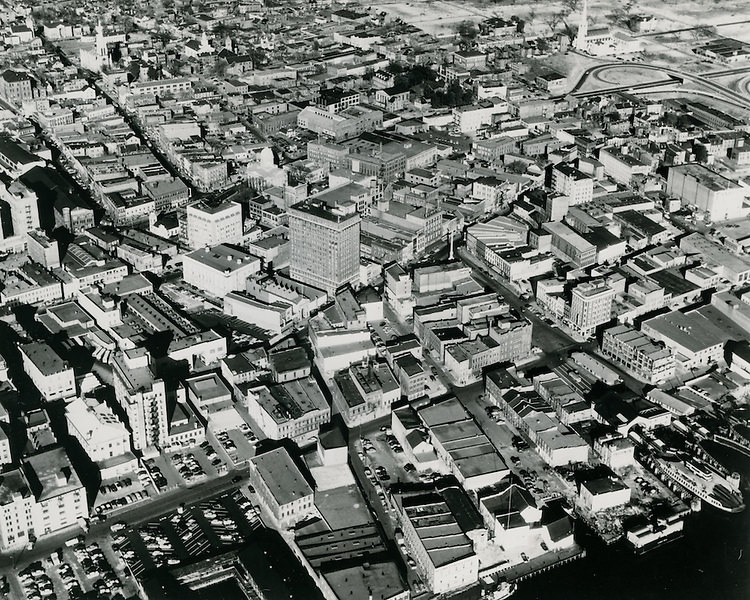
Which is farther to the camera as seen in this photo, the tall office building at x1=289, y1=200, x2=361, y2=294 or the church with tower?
the church with tower

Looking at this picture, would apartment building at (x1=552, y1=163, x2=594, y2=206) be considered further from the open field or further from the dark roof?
the open field

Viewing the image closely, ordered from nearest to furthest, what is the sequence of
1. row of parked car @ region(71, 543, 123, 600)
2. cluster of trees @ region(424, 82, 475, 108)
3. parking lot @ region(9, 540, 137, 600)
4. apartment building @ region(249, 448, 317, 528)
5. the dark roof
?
parking lot @ region(9, 540, 137, 600) < row of parked car @ region(71, 543, 123, 600) < apartment building @ region(249, 448, 317, 528) < the dark roof < cluster of trees @ region(424, 82, 475, 108)

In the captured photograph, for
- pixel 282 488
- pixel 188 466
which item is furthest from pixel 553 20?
pixel 282 488

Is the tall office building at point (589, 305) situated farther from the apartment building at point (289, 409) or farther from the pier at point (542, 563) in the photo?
the pier at point (542, 563)

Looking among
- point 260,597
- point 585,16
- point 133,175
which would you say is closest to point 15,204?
point 133,175

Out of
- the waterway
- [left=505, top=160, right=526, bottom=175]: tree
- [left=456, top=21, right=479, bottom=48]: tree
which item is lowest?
the waterway

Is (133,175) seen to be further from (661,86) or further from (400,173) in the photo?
(661,86)

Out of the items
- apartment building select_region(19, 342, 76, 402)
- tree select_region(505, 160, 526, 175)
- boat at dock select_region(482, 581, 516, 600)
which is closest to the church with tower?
tree select_region(505, 160, 526, 175)

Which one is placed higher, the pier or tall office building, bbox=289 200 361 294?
tall office building, bbox=289 200 361 294

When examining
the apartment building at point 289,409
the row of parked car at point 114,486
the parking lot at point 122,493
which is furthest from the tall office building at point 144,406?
the apartment building at point 289,409
